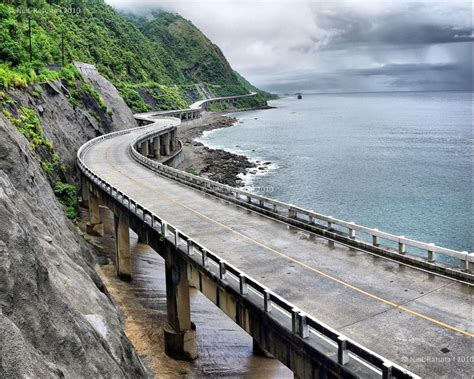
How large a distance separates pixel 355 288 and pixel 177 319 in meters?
8.45

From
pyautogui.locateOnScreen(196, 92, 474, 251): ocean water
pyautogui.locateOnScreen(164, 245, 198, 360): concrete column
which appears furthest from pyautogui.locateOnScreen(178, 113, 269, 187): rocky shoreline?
pyautogui.locateOnScreen(164, 245, 198, 360): concrete column

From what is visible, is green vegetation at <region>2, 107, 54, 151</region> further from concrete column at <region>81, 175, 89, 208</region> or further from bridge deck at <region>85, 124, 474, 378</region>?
bridge deck at <region>85, 124, 474, 378</region>

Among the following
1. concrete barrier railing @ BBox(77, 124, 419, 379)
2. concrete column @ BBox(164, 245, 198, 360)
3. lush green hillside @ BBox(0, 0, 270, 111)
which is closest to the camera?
concrete barrier railing @ BBox(77, 124, 419, 379)

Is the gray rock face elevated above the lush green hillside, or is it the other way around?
the lush green hillside

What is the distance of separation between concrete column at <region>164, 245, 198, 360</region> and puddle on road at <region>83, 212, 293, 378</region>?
16.2 inches

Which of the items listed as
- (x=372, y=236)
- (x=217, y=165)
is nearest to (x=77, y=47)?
(x=217, y=165)

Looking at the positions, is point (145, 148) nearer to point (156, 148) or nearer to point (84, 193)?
point (156, 148)

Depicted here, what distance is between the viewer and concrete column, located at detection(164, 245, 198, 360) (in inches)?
810

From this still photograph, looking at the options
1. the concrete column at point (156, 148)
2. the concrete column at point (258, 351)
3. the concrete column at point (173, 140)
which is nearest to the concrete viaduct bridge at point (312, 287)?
the concrete column at point (258, 351)

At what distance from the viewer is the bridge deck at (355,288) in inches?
474

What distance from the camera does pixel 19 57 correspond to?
5572 cm

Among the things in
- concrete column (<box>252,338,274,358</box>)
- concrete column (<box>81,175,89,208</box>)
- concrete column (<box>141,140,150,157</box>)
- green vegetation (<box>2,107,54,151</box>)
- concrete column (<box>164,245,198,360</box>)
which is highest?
green vegetation (<box>2,107,54,151</box>)

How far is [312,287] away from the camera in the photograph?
16.0 meters

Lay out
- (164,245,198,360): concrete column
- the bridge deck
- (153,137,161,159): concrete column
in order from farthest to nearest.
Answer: (153,137,161,159): concrete column, (164,245,198,360): concrete column, the bridge deck
